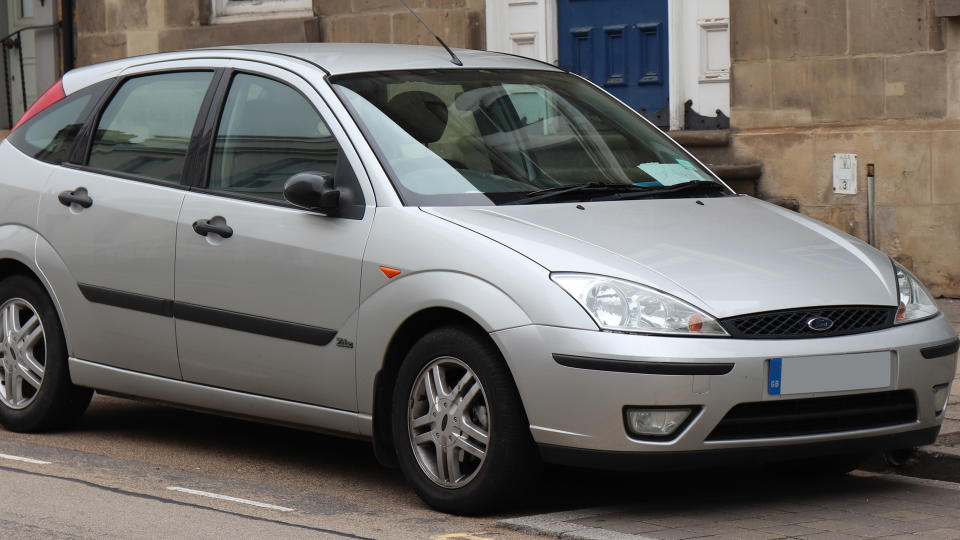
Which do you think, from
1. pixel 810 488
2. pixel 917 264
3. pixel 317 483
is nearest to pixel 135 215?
pixel 317 483

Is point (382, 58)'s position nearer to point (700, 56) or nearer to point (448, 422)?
point (448, 422)

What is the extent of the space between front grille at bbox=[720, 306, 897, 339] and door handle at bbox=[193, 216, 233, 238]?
2100mm

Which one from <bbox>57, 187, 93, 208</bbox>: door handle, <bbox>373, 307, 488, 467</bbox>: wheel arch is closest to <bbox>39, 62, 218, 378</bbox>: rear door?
<bbox>57, 187, 93, 208</bbox>: door handle

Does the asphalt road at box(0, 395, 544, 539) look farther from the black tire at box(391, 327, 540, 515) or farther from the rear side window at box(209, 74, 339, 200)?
the rear side window at box(209, 74, 339, 200)

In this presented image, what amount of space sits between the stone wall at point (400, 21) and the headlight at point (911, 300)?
7853 mm

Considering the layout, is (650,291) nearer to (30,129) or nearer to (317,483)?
(317,483)

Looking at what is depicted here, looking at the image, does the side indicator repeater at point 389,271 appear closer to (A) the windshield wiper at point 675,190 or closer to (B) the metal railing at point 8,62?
(A) the windshield wiper at point 675,190

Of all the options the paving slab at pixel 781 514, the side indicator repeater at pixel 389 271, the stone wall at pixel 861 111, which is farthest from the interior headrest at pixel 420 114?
the stone wall at pixel 861 111

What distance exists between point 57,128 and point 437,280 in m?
2.72

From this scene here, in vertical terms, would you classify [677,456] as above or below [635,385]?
below

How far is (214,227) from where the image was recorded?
6.26 m

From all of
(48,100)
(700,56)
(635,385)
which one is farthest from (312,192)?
(700,56)

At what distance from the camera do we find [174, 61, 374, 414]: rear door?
585 cm

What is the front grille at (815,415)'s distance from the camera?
202 inches
